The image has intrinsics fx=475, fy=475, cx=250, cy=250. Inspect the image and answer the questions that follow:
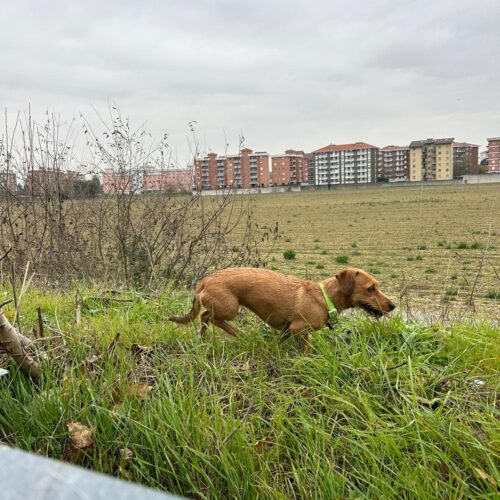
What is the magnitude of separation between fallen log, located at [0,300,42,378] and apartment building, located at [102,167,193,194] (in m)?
5.14

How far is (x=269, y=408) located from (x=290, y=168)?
129m

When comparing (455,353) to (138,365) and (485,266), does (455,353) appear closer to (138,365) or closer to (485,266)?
(138,365)

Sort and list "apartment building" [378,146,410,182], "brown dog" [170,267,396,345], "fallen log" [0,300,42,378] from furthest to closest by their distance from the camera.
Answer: "apartment building" [378,146,410,182] → "brown dog" [170,267,396,345] → "fallen log" [0,300,42,378]

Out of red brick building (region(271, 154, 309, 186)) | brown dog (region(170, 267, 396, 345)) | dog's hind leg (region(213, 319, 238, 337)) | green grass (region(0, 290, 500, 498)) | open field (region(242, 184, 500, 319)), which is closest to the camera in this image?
green grass (region(0, 290, 500, 498))

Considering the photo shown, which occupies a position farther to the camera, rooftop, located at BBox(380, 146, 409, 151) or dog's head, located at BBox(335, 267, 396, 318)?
rooftop, located at BBox(380, 146, 409, 151)

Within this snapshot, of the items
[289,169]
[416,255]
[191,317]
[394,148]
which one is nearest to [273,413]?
[191,317]

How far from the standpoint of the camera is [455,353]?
3305mm

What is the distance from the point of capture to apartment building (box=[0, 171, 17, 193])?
7449 mm

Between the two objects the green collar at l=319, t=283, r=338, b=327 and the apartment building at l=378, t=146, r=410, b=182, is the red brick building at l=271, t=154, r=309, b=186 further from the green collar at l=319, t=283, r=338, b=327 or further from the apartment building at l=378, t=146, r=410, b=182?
the green collar at l=319, t=283, r=338, b=327

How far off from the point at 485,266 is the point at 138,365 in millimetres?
11399

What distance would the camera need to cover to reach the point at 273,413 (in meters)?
2.55

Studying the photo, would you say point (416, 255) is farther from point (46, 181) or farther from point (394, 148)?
Result: point (394, 148)

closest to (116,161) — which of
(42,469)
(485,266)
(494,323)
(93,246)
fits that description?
(93,246)

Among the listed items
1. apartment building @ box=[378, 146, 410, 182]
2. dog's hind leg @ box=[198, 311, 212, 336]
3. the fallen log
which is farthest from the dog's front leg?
apartment building @ box=[378, 146, 410, 182]
